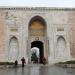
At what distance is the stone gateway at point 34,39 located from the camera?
2967 centimetres

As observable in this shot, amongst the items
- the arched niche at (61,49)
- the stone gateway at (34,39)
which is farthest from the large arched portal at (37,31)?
the arched niche at (61,49)

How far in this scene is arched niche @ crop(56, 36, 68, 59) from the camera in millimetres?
30125

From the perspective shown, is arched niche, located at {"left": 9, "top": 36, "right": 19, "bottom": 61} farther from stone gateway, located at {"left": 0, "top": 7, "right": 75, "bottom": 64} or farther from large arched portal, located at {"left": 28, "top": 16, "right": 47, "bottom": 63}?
large arched portal, located at {"left": 28, "top": 16, "right": 47, "bottom": 63}

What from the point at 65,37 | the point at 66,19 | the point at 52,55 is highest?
the point at 66,19

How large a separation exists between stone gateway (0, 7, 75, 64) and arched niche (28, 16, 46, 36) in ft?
1.55

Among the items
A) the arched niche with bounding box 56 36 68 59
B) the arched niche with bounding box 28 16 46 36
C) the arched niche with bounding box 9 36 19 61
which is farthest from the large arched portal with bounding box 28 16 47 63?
the arched niche with bounding box 9 36 19 61

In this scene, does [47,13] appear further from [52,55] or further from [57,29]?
[52,55]

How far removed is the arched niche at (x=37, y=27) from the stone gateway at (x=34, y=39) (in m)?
0.47

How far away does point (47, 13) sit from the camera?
3020cm

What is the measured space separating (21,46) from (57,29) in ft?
15.6

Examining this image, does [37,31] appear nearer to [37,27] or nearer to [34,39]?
[37,27]

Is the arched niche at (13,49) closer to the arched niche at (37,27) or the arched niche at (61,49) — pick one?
the arched niche at (37,27)

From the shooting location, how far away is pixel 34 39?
30703 mm

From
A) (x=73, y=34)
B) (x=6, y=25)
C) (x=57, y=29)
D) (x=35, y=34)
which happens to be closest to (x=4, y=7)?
(x=6, y=25)
